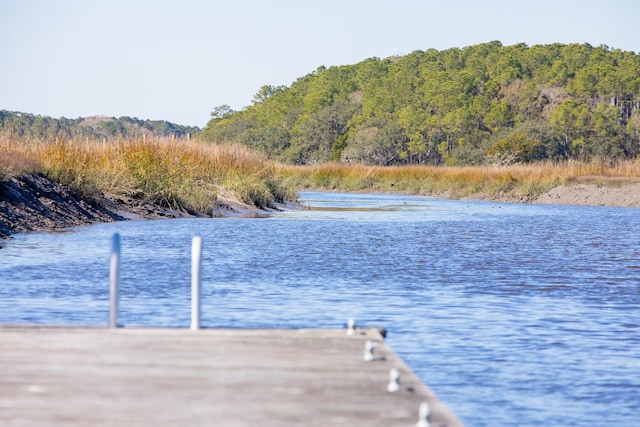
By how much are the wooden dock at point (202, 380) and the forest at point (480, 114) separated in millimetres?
70299

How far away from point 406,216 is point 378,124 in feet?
241

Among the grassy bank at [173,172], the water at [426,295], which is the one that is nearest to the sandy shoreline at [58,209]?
the grassy bank at [173,172]

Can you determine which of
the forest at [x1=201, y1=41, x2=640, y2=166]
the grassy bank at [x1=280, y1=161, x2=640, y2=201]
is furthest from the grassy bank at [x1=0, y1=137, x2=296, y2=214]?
the forest at [x1=201, y1=41, x2=640, y2=166]

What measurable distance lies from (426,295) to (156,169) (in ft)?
54.8

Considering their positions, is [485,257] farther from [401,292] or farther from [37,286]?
[37,286]

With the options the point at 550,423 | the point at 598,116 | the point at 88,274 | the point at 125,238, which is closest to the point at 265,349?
the point at 550,423

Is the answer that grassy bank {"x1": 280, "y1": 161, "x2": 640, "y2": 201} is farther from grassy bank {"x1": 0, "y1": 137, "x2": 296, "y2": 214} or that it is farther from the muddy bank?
the muddy bank

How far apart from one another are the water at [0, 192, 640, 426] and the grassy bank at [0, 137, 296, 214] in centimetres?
224

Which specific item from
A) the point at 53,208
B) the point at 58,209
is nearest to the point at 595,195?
the point at 58,209

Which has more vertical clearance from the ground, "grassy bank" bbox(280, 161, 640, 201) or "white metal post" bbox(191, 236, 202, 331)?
"grassy bank" bbox(280, 161, 640, 201)

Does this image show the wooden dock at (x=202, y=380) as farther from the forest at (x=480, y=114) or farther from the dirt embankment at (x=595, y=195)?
the forest at (x=480, y=114)

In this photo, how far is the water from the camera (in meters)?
8.42

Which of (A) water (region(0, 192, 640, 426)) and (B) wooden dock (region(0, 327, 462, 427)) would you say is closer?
(B) wooden dock (region(0, 327, 462, 427))

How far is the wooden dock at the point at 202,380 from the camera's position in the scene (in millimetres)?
5039
